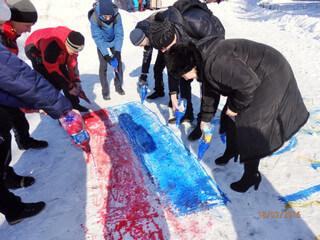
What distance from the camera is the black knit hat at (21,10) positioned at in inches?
85.8

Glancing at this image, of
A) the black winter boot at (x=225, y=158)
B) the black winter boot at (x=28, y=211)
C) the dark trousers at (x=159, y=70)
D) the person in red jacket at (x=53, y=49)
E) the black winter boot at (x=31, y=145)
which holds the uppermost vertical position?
the person in red jacket at (x=53, y=49)

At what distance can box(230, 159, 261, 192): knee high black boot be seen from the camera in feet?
5.91

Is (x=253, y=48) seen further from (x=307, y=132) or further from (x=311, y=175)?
(x=307, y=132)

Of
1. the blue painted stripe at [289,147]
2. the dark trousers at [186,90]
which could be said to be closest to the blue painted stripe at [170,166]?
the dark trousers at [186,90]

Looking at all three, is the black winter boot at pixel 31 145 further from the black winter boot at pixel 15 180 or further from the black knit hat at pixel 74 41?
the black knit hat at pixel 74 41

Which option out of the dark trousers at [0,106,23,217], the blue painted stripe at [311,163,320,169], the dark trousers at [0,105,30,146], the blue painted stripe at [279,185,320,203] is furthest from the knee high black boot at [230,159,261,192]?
the dark trousers at [0,105,30,146]

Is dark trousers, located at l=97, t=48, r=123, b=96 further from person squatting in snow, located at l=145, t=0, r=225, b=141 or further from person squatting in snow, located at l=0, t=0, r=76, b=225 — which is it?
person squatting in snow, located at l=0, t=0, r=76, b=225

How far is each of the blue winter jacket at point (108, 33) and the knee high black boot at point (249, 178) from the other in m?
2.96

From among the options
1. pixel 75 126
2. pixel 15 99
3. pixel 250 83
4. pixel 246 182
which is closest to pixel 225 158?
pixel 246 182

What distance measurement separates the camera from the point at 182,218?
178 cm

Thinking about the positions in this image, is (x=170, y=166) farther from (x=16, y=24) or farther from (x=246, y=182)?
(x=16, y=24)

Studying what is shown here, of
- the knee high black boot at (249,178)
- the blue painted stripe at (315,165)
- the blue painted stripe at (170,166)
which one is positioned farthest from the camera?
the blue painted stripe at (315,165)

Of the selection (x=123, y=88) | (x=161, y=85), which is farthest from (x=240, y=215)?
(x=123, y=88)

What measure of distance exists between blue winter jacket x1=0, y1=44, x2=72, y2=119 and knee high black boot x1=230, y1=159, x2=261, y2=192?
1.71 m
